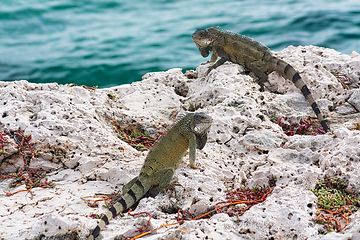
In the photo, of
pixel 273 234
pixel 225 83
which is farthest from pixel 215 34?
pixel 273 234

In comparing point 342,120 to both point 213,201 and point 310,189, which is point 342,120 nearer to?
point 310,189

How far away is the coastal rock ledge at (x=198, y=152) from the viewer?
2641mm

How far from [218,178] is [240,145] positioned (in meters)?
0.72

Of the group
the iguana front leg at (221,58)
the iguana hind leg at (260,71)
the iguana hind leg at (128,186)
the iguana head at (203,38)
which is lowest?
the iguana hind leg at (128,186)

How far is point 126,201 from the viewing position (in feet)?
10.0

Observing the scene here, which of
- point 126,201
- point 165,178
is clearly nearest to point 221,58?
point 165,178

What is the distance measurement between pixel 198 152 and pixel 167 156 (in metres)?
0.55

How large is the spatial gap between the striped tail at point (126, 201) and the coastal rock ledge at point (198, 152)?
0.07m

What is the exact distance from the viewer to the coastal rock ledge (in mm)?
2641

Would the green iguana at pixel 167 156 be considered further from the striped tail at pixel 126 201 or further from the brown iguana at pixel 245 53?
the brown iguana at pixel 245 53

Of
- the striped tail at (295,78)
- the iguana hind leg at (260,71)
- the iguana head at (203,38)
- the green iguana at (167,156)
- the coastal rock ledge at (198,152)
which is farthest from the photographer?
the iguana head at (203,38)

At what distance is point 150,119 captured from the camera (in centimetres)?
481

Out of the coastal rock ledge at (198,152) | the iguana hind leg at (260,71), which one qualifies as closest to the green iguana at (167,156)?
the coastal rock ledge at (198,152)

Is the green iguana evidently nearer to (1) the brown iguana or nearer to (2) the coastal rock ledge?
(2) the coastal rock ledge
